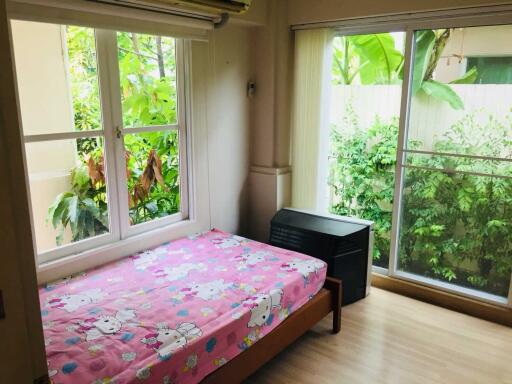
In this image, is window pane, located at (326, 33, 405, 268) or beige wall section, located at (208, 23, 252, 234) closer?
beige wall section, located at (208, 23, 252, 234)

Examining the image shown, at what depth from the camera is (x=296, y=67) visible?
11.9 ft

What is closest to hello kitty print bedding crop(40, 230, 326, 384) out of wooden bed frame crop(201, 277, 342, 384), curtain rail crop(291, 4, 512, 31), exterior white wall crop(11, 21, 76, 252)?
wooden bed frame crop(201, 277, 342, 384)

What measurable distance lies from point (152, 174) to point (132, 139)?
0.31 meters

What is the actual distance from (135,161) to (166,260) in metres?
0.73

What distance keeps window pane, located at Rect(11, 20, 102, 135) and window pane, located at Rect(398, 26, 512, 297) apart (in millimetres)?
2310

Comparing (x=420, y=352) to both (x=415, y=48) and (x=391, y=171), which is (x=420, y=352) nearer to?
(x=391, y=171)

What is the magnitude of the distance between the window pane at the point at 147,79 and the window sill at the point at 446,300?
217 centimetres

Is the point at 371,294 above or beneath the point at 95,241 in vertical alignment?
beneath

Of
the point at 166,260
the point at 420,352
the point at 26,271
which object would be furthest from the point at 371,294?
the point at 26,271

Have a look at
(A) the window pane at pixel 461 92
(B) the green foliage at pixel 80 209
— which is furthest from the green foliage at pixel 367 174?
(B) the green foliage at pixel 80 209

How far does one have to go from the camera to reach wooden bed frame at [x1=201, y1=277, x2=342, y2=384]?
6.83 feet

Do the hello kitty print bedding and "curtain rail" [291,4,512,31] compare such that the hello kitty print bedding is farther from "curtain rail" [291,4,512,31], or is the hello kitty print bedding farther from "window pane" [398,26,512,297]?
"curtain rail" [291,4,512,31]

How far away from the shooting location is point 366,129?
409cm

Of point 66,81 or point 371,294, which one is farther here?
point 371,294
